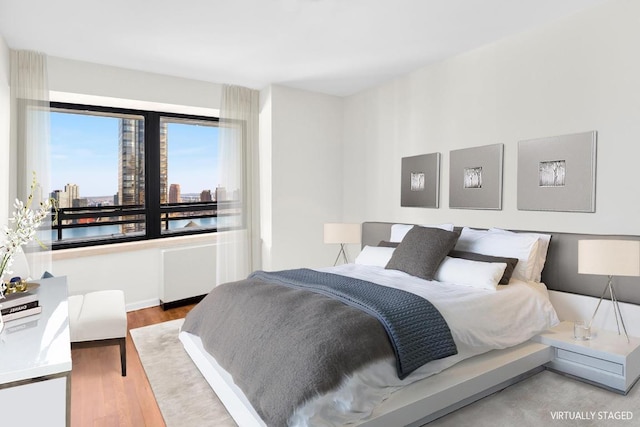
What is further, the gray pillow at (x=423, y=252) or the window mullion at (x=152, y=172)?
the window mullion at (x=152, y=172)

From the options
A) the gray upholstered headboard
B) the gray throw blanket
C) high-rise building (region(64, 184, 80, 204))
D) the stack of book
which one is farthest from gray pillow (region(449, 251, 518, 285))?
high-rise building (region(64, 184, 80, 204))

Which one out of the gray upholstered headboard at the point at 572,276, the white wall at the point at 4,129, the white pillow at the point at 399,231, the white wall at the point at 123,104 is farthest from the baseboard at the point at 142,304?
the gray upholstered headboard at the point at 572,276

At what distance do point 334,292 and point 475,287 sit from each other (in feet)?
3.56

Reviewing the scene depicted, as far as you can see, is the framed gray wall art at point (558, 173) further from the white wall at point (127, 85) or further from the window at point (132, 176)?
the white wall at point (127, 85)

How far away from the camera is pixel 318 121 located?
5023 millimetres

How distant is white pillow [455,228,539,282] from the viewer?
3025mm

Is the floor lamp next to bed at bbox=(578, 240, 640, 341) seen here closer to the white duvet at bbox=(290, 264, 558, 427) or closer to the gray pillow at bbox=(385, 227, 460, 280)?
the white duvet at bbox=(290, 264, 558, 427)

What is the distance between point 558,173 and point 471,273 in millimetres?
1064

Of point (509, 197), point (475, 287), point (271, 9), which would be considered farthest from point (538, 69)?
point (271, 9)

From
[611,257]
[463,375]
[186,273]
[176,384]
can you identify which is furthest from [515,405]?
[186,273]

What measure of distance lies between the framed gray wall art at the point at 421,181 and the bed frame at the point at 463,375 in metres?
1.26

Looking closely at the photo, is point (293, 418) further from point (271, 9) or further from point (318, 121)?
point (318, 121)

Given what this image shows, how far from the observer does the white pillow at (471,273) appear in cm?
279

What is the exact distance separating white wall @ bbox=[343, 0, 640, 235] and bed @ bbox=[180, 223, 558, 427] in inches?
20.0
